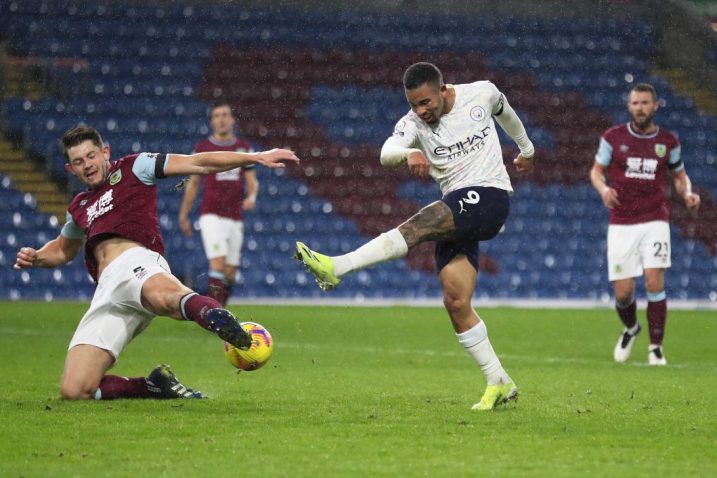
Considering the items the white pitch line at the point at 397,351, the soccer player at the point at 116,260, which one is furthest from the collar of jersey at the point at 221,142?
the soccer player at the point at 116,260

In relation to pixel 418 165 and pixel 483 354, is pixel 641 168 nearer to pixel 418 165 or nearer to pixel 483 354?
pixel 483 354

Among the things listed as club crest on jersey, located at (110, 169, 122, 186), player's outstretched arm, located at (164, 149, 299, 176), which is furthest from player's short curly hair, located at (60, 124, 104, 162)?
player's outstretched arm, located at (164, 149, 299, 176)

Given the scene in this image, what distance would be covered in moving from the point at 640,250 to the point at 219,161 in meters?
4.75

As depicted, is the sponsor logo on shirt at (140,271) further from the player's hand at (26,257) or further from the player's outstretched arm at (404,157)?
the player's outstretched arm at (404,157)

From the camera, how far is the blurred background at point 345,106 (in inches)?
691

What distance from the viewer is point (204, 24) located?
1978 centimetres

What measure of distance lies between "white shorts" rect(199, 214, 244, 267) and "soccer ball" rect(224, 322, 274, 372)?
629 cm

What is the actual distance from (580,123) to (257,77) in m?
5.29

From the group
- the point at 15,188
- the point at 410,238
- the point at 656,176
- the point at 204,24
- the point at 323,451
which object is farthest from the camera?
the point at 204,24

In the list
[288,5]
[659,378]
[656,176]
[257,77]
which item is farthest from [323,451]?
[288,5]

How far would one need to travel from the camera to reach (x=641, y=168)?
995cm

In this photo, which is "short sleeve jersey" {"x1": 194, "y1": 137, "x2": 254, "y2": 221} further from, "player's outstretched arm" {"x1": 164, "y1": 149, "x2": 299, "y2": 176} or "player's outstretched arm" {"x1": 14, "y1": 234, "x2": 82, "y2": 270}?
"player's outstretched arm" {"x1": 164, "y1": 149, "x2": 299, "y2": 176}

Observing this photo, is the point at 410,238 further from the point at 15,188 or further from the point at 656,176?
the point at 15,188

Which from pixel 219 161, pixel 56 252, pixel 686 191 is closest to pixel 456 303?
pixel 219 161
